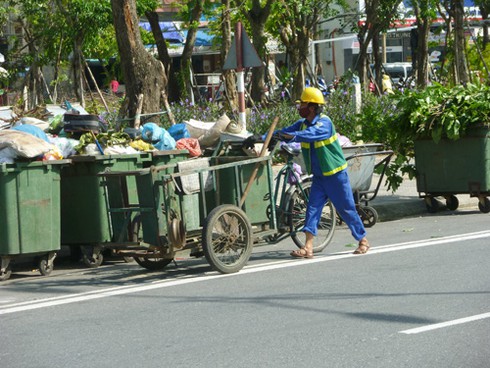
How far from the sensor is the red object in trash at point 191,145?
35.3ft

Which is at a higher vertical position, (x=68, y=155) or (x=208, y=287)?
(x=68, y=155)

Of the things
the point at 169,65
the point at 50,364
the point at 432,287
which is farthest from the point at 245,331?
the point at 169,65

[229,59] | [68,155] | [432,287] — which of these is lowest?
[432,287]

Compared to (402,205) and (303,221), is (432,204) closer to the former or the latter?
(402,205)

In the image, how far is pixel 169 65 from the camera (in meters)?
28.4

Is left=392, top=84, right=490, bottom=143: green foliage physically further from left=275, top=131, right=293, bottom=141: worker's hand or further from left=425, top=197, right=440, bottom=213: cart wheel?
left=275, top=131, right=293, bottom=141: worker's hand

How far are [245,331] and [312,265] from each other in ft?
9.55

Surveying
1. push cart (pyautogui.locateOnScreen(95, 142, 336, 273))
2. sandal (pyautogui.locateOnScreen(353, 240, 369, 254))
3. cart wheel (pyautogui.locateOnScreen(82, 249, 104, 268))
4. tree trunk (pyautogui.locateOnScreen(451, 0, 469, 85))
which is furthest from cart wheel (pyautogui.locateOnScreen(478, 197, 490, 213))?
tree trunk (pyautogui.locateOnScreen(451, 0, 469, 85))

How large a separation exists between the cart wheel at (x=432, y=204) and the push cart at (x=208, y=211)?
4324mm

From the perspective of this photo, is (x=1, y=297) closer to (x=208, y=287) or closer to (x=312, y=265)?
(x=208, y=287)

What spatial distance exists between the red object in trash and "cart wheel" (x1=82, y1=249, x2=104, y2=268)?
146 centimetres

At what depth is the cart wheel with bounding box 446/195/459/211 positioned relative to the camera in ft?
46.2

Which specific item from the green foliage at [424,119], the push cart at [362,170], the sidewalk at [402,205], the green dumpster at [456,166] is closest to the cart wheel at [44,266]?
the push cart at [362,170]

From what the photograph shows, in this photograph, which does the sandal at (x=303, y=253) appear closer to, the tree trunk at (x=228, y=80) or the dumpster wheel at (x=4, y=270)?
the dumpster wheel at (x=4, y=270)
